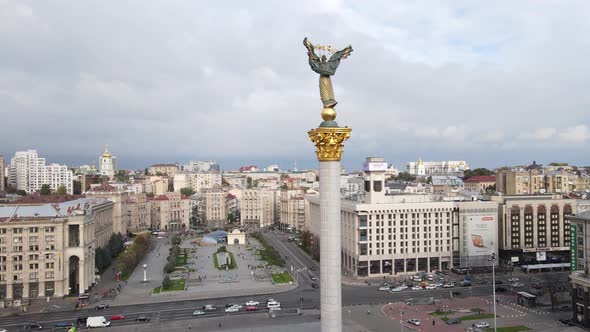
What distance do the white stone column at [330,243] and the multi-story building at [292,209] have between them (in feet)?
361

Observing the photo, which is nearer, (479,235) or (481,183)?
(479,235)

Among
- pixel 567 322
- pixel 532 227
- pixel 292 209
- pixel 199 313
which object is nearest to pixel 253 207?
pixel 292 209

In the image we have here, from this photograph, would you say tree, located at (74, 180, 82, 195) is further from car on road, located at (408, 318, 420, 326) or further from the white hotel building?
car on road, located at (408, 318, 420, 326)

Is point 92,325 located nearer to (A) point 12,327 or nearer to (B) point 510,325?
(A) point 12,327

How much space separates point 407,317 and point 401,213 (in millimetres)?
24629

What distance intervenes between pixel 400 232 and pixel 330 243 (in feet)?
172

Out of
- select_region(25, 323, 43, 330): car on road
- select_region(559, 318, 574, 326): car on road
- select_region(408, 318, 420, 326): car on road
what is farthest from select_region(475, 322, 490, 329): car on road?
select_region(25, 323, 43, 330): car on road

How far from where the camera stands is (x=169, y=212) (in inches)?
5733

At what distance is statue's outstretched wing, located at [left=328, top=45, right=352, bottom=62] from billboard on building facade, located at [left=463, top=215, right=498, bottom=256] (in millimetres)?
58441

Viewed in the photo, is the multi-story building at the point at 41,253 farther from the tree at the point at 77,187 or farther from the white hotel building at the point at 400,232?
the tree at the point at 77,187

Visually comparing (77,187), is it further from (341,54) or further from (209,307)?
(341,54)

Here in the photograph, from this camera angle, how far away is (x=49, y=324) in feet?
175

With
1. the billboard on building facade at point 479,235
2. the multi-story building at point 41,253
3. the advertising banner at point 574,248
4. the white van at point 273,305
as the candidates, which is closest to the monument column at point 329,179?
the white van at point 273,305

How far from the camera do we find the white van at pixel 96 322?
5216 cm
